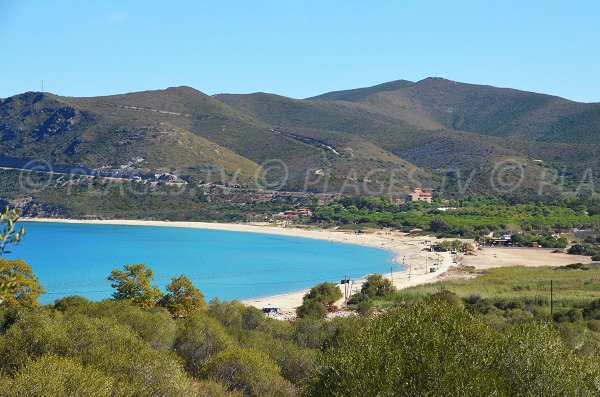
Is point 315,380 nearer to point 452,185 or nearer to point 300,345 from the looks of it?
Result: point 300,345

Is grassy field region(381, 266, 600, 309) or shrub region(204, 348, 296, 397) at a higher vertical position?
shrub region(204, 348, 296, 397)

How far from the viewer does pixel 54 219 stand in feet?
350

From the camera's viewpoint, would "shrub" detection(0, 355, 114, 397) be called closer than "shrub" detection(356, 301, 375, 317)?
Yes

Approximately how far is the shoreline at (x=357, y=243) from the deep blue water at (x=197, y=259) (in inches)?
46.5

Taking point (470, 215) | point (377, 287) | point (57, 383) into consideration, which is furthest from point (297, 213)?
point (57, 383)

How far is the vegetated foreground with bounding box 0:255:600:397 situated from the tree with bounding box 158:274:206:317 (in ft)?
7.40

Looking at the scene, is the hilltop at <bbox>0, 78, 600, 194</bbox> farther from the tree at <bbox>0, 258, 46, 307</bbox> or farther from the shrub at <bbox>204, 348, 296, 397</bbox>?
the shrub at <bbox>204, 348, 296, 397</bbox>

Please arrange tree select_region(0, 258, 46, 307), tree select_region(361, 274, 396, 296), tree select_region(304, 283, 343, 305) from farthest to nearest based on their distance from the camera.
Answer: tree select_region(361, 274, 396, 296) → tree select_region(304, 283, 343, 305) → tree select_region(0, 258, 46, 307)

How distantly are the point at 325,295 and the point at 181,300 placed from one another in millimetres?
12356

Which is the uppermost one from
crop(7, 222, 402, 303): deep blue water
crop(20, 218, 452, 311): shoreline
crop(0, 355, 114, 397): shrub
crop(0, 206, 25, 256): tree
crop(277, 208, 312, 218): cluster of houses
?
crop(0, 206, 25, 256): tree

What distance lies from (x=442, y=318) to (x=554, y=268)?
146 feet

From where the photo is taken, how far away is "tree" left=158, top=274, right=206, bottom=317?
92.2ft

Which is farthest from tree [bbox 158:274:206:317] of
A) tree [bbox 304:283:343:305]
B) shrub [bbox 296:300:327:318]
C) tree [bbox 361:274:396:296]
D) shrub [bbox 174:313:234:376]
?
tree [bbox 361:274:396:296]

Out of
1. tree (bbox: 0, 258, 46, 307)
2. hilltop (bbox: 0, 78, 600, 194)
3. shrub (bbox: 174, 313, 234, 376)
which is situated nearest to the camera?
shrub (bbox: 174, 313, 234, 376)
